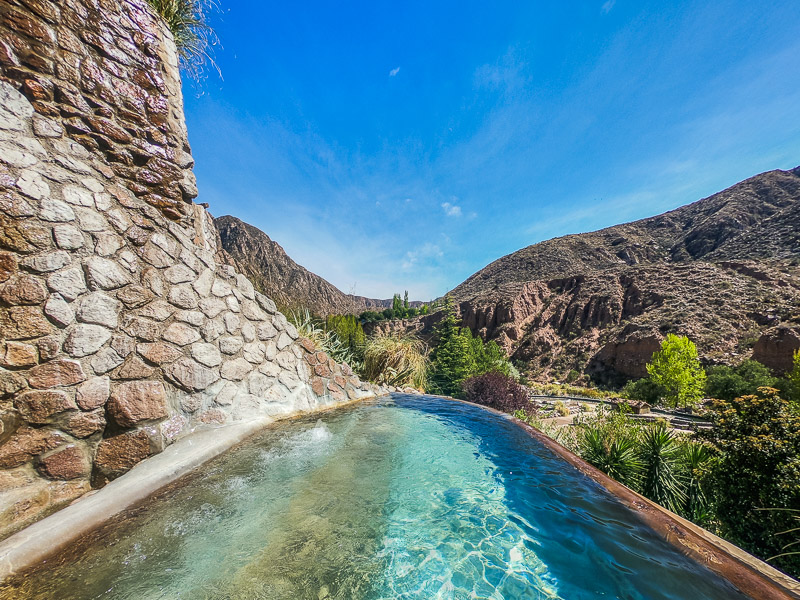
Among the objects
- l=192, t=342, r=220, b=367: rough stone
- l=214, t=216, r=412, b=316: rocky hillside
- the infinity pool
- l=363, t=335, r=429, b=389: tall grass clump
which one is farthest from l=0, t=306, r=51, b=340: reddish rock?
l=214, t=216, r=412, b=316: rocky hillside

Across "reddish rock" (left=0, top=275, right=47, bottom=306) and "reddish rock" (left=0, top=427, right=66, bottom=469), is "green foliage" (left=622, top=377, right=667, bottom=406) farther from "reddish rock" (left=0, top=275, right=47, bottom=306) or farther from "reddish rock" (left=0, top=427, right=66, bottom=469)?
"reddish rock" (left=0, top=275, right=47, bottom=306)

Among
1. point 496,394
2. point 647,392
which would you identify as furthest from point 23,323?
point 647,392

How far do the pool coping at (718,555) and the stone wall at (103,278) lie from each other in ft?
11.4

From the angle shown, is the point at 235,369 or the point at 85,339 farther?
the point at 235,369

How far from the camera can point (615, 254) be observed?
44625 mm

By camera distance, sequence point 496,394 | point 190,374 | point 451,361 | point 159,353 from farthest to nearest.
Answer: point 451,361 < point 496,394 < point 190,374 < point 159,353

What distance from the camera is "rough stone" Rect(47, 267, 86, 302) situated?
2.30m

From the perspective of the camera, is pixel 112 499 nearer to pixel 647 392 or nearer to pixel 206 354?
pixel 206 354

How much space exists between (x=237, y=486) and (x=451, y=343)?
1533cm

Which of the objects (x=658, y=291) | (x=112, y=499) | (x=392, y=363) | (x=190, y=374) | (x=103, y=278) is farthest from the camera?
(x=658, y=291)

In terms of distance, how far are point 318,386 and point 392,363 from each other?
312cm

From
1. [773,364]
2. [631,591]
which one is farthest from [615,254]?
[631,591]

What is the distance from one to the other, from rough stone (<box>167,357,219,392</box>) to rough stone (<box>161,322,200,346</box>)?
0.57 ft

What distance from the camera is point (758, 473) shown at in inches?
122
